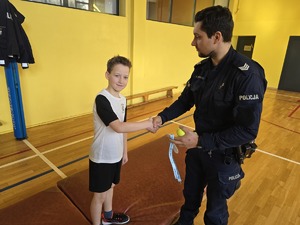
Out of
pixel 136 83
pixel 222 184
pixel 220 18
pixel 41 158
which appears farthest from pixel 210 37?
pixel 136 83

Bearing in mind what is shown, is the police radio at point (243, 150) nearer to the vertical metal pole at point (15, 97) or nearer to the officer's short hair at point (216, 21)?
the officer's short hair at point (216, 21)

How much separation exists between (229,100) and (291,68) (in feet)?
27.5

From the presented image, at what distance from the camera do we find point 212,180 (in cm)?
141

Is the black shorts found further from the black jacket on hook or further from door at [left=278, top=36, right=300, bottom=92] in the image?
door at [left=278, top=36, right=300, bottom=92]

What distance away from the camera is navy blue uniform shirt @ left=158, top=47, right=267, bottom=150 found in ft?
3.82

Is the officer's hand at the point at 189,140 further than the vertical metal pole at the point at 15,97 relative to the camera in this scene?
No

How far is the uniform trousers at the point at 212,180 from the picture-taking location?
137cm

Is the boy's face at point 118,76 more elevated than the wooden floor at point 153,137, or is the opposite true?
the boy's face at point 118,76

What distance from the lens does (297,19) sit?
24.4ft

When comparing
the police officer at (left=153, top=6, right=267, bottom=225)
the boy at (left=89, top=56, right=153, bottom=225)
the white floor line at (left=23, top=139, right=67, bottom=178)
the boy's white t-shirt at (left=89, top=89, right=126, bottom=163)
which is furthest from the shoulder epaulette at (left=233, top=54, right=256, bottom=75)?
the white floor line at (left=23, top=139, right=67, bottom=178)

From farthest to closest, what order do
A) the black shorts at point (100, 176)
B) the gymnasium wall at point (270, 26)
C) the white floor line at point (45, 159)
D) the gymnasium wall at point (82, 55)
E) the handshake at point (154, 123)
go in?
the gymnasium wall at point (270, 26) → the gymnasium wall at point (82, 55) → the white floor line at point (45, 159) → the handshake at point (154, 123) → the black shorts at point (100, 176)

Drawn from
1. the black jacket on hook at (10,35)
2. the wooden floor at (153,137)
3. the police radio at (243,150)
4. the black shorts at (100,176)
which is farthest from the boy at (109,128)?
the black jacket on hook at (10,35)

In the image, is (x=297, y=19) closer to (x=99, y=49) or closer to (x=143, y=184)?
(x=99, y=49)

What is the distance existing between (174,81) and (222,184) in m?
5.75
